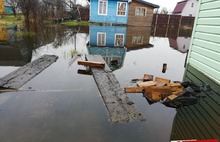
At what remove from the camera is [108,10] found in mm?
23219

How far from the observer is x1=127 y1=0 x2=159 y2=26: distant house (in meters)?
24.5

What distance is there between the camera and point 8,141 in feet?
8.69

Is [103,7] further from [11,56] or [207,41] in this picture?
[207,41]

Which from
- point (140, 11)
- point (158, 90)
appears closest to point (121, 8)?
point (140, 11)

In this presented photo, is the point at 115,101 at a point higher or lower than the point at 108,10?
lower

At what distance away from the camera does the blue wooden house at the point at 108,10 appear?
75.5 ft

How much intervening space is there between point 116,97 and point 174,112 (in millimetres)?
1263

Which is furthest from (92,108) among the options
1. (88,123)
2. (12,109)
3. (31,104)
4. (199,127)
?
(199,127)

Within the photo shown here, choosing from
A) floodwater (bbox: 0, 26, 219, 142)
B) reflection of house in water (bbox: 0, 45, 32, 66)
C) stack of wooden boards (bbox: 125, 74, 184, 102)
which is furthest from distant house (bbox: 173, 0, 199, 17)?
stack of wooden boards (bbox: 125, 74, 184, 102)

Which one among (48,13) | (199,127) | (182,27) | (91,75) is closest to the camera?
(199,127)

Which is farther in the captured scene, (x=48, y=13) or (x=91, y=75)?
(x=48, y=13)

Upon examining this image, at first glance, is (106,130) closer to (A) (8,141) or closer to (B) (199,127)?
(A) (8,141)

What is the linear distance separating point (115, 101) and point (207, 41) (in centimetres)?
374

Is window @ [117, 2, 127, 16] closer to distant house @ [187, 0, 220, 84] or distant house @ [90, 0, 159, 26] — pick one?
distant house @ [90, 0, 159, 26]
